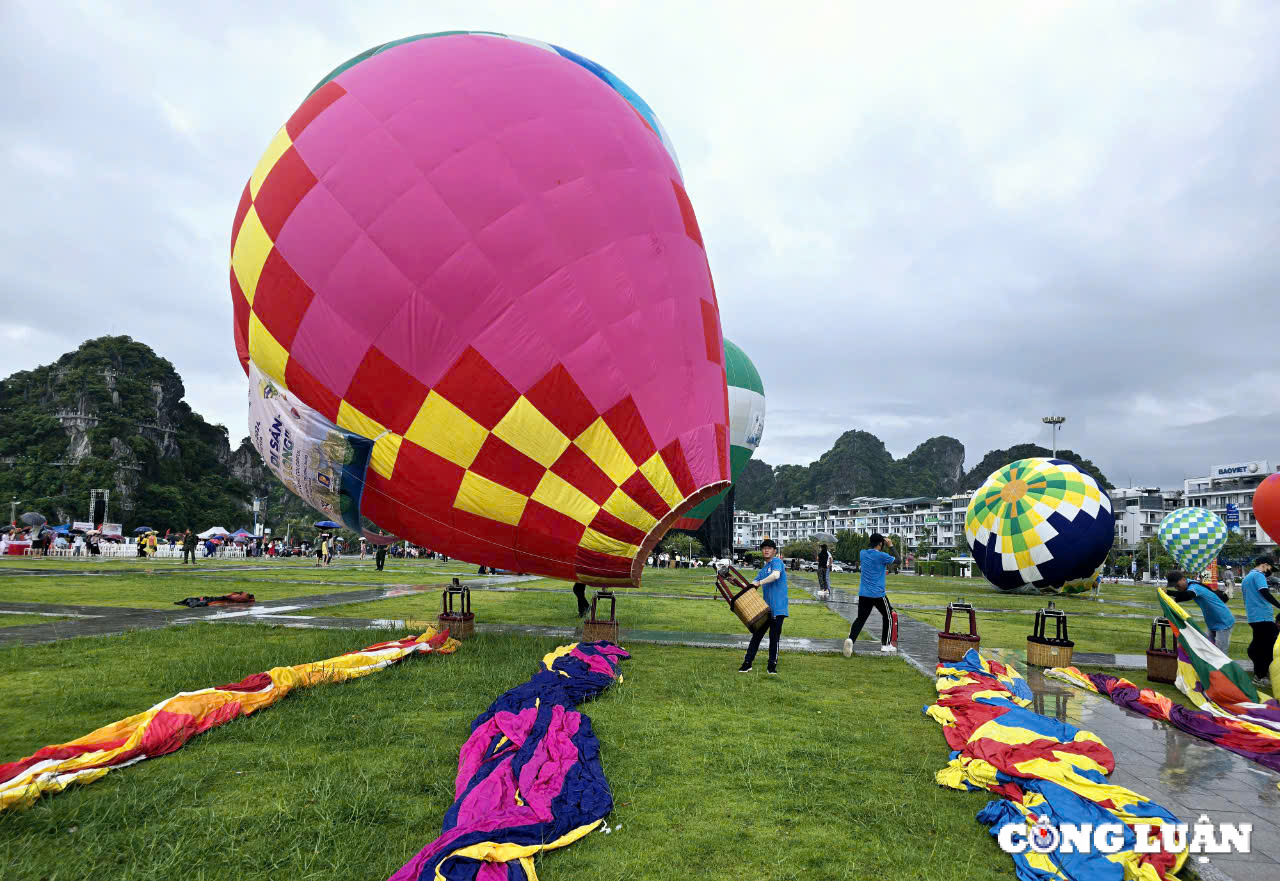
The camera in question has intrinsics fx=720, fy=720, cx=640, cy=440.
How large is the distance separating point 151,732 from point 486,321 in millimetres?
4079

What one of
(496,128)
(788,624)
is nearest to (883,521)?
(788,624)

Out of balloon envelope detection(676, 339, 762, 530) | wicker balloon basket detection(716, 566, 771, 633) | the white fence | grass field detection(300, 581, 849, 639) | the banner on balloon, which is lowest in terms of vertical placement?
the white fence

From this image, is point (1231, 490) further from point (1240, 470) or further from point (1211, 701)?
point (1211, 701)

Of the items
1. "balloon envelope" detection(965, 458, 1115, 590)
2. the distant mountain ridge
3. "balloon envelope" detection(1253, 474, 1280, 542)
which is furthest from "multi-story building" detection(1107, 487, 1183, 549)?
"balloon envelope" detection(965, 458, 1115, 590)

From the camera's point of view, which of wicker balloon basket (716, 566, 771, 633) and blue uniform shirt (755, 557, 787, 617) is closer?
wicker balloon basket (716, 566, 771, 633)

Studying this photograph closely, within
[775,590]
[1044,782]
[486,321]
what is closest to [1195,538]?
[775,590]

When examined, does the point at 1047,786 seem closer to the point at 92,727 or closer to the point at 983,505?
the point at 92,727

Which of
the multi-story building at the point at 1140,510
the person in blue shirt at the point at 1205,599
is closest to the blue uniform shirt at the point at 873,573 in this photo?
the person in blue shirt at the point at 1205,599

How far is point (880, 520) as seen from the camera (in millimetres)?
142875

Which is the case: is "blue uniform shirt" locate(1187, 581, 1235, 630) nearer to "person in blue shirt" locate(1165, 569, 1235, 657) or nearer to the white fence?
"person in blue shirt" locate(1165, 569, 1235, 657)

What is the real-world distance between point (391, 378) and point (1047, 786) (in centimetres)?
610

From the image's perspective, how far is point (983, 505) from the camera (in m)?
23.4

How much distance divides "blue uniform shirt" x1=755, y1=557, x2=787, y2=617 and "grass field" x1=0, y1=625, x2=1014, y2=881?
3.73 ft

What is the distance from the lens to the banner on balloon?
7.09 meters
